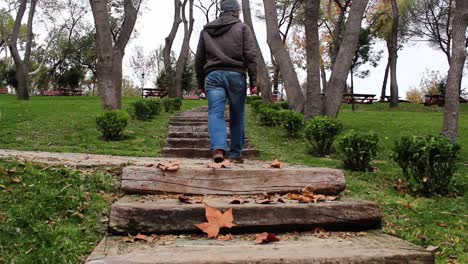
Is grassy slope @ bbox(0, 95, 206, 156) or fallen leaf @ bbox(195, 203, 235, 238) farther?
grassy slope @ bbox(0, 95, 206, 156)

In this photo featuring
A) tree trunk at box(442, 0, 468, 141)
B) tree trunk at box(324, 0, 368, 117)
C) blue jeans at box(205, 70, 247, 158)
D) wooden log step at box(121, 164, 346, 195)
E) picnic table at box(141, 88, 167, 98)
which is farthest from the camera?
picnic table at box(141, 88, 167, 98)

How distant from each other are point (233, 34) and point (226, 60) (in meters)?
0.31

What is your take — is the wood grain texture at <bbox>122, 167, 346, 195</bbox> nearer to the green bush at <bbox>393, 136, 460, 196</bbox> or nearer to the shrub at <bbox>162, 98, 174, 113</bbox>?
the green bush at <bbox>393, 136, 460, 196</bbox>

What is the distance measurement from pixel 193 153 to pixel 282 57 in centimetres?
417

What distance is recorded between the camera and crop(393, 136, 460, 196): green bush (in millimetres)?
5535

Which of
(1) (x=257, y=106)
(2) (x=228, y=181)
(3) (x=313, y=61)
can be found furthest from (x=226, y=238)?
(1) (x=257, y=106)

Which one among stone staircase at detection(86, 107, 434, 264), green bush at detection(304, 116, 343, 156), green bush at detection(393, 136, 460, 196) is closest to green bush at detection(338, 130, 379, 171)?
green bush at detection(393, 136, 460, 196)

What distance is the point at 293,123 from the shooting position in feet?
34.3

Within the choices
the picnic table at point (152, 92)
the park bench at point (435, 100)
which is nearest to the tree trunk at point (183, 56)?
the picnic table at point (152, 92)

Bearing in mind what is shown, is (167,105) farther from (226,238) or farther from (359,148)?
(226,238)

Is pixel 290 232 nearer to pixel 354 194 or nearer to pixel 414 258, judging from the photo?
pixel 414 258

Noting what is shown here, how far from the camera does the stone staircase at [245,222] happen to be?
2.80 m

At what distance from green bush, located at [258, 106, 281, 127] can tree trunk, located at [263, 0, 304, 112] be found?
20.2 inches

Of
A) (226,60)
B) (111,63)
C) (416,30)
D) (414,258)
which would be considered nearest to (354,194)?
(226,60)
